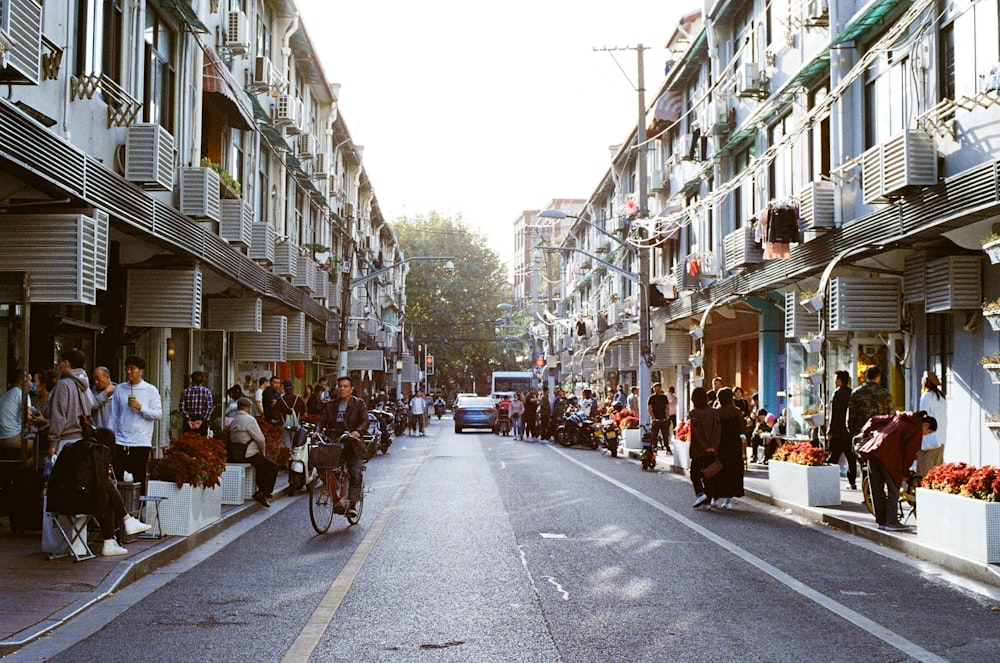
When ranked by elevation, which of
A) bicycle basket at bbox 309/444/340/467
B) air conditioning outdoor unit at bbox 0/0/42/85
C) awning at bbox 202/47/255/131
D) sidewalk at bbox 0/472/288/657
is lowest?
sidewalk at bbox 0/472/288/657

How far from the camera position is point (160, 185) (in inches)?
631

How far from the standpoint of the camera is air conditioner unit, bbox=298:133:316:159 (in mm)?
32856

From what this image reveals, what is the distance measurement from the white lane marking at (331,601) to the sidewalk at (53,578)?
5.55 feet

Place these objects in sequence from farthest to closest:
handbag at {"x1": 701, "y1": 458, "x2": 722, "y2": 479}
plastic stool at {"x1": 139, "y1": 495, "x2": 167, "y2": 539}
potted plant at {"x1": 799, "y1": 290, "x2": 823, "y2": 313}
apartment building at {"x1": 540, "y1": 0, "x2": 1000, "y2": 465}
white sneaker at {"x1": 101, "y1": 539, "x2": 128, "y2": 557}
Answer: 1. potted plant at {"x1": 799, "y1": 290, "x2": 823, "y2": 313}
2. apartment building at {"x1": 540, "y1": 0, "x2": 1000, "y2": 465}
3. handbag at {"x1": 701, "y1": 458, "x2": 722, "y2": 479}
4. plastic stool at {"x1": 139, "y1": 495, "x2": 167, "y2": 539}
5. white sneaker at {"x1": 101, "y1": 539, "x2": 128, "y2": 557}

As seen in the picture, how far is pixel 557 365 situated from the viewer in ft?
259

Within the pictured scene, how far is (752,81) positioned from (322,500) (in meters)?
17.6

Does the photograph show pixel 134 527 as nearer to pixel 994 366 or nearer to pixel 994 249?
pixel 994 366

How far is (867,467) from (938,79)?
6856mm

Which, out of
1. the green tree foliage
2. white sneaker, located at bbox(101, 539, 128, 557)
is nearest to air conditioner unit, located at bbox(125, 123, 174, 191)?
white sneaker, located at bbox(101, 539, 128, 557)

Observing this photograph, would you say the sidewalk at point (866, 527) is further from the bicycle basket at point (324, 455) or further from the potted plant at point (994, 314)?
the bicycle basket at point (324, 455)

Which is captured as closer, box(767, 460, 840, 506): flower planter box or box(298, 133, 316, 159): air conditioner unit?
box(767, 460, 840, 506): flower planter box

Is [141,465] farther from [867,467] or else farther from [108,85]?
[867,467]

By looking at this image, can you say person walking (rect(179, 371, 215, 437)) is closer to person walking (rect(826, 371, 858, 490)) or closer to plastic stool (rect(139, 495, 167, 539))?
plastic stool (rect(139, 495, 167, 539))

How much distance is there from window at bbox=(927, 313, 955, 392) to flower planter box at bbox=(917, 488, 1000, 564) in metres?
7.12
